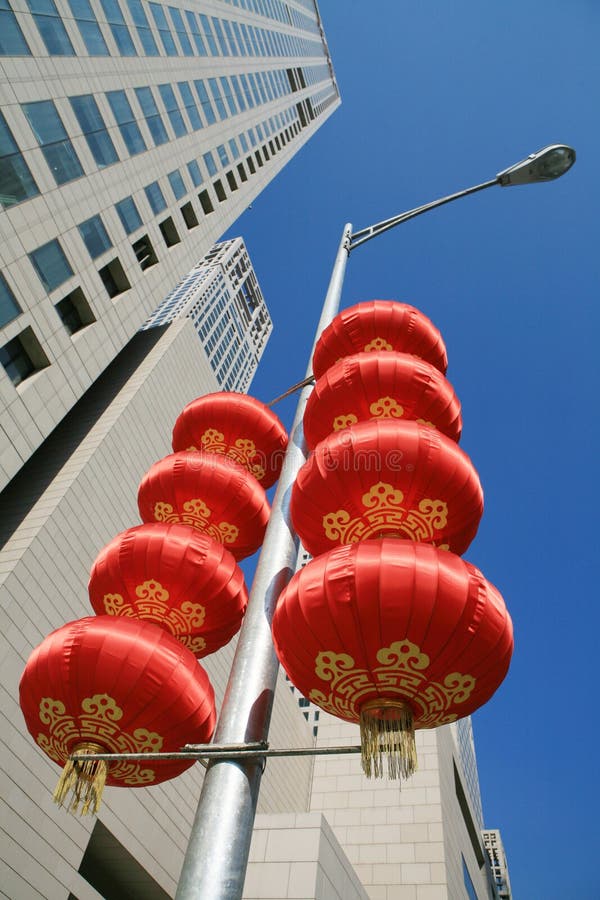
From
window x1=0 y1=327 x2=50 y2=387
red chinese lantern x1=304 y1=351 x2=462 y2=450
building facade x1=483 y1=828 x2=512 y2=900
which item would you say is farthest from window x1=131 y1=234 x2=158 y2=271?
building facade x1=483 y1=828 x2=512 y2=900

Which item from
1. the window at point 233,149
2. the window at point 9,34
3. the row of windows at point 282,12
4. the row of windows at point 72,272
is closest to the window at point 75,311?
the row of windows at point 72,272

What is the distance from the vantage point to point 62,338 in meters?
19.7

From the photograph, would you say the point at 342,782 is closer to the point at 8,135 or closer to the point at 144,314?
the point at 144,314

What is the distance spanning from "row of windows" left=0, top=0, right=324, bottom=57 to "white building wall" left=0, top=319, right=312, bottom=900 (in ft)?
42.9

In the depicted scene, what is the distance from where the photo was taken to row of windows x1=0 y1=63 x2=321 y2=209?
1712 centimetres

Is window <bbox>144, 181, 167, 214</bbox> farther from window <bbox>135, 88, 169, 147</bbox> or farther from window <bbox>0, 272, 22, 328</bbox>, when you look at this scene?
window <bbox>0, 272, 22, 328</bbox>

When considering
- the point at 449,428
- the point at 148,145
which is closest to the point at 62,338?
the point at 148,145

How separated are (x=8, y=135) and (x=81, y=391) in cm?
806

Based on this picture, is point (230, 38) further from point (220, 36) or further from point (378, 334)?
point (378, 334)

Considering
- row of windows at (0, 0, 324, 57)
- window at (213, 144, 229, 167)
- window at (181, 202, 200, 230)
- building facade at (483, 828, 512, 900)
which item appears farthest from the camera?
building facade at (483, 828, 512, 900)

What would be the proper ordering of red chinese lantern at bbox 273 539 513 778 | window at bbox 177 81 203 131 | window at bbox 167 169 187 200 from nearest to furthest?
red chinese lantern at bbox 273 539 513 778 < window at bbox 167 169 187 200 < window at bbox 177 81 203 131

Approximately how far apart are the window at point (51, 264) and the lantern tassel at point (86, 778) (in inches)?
671

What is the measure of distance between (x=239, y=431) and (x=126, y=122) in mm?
21635

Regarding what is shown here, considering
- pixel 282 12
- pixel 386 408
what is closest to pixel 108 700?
pixel 386 408
